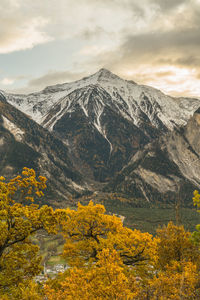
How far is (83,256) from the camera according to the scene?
3397cm

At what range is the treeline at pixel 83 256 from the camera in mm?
20516

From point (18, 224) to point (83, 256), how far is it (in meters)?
12.7

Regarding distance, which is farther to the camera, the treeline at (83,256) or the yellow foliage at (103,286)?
the treeline at (83,256)

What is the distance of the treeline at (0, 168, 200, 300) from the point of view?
2052 cm

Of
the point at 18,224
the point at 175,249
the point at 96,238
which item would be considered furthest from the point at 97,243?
the point at 175,249

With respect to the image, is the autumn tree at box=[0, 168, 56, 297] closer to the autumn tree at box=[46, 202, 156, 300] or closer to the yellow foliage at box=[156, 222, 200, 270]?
the autumn tree at box=[46, 202, 156, 300]

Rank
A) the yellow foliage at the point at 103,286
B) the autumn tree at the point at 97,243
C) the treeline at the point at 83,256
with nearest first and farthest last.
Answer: the yellow foliage at the point at 103,286 → the treeline at the point at 83,256 → the autumn tree at the point at 97,243

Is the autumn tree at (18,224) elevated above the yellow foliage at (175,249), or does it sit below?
above

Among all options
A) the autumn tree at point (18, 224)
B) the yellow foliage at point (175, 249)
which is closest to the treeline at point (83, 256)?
the autumn tree at point (18, 224)

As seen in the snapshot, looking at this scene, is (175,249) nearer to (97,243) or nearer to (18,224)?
(97,243)

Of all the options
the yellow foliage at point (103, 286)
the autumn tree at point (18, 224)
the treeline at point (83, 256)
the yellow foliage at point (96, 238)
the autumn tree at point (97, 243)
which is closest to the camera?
the yellow foliage at point (103, 286)

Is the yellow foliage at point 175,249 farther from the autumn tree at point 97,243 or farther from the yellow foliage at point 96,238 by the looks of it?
the yellow foliage at point 96,238

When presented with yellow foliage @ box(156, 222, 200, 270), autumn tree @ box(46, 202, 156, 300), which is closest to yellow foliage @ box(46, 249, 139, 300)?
autumn tree @ box(46, 202, 156, 300)

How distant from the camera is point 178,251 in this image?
141 feet
